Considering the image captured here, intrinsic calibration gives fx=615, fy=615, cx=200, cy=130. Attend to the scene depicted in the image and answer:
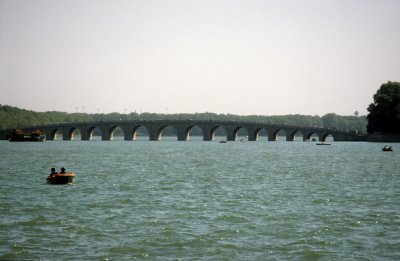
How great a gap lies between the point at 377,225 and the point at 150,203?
11.4 metres

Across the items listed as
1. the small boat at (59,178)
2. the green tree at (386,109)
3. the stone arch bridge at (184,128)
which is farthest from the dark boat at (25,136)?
the small boat at (59,178)

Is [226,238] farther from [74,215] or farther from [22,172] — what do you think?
[22,172]

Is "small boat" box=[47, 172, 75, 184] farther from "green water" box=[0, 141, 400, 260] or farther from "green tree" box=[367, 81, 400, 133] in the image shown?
"green tree" box=[367, 81, 400, 133]

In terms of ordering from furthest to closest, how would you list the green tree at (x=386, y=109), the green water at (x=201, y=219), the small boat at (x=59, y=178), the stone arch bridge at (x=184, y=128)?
the stone arch bridge at (x=184, y=128)
the green tree at (x=386, y=109)
the small boat at (x=59, y=178)
the green water at (x=201, y=219)

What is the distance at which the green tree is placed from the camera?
117438mm

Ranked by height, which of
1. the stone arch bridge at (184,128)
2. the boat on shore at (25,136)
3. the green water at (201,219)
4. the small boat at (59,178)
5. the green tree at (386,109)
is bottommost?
the green water at (201,219)

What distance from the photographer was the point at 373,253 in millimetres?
19250

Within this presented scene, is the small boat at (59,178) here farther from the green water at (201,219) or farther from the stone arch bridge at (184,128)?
the stone arch bridge at (184,128)

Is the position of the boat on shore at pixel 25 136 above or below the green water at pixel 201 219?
above

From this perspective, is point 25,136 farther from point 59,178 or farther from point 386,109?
point 59,178

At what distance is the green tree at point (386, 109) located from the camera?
11744cm

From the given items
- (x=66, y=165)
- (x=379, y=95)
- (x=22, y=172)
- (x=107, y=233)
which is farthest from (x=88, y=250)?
(x=379, y=95)

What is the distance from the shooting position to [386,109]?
387 ft

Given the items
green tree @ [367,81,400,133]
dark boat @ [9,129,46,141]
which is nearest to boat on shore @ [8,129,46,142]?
dark boat @ [9,129,46,141]
